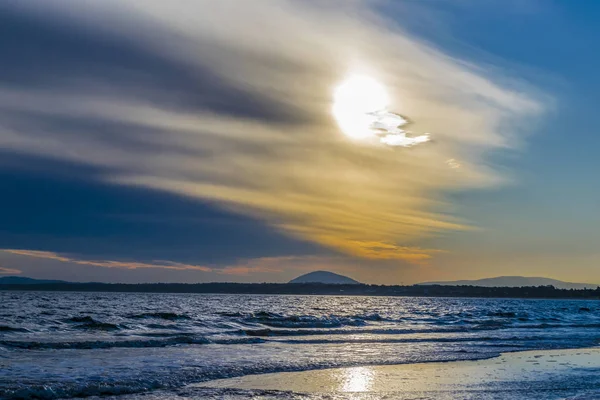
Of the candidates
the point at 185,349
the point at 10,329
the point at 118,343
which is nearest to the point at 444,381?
the point at 185,349

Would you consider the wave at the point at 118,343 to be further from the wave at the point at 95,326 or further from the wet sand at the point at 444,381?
the wet sand at the point at 444,381

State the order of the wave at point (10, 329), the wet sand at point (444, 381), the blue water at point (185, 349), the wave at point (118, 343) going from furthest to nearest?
the wave at point (10, 329)
the wave at point (118, 343)
the blue water at point (185, 349)
the wet sand at point (444, 381)

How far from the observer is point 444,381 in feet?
74.3

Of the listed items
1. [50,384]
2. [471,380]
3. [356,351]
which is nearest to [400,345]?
[356,351]

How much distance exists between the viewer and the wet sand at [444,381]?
789 inches

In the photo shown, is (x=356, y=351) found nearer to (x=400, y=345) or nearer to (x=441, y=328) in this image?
(x=400, y=345)

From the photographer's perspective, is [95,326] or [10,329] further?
[95,326]

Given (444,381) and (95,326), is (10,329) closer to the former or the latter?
(95,326)

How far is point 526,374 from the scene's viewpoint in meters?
25.3

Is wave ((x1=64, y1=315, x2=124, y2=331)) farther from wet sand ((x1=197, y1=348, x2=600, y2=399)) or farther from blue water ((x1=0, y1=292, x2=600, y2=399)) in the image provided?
wet sand ((x1=197, y1=348, x2=600, y2=399))

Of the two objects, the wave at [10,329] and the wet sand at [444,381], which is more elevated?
the wet sand at [444,381]

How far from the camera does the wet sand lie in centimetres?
2005

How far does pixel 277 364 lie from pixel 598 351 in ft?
67.4

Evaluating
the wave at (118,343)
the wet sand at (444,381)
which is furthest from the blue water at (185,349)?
the wet sand at (444,381)
